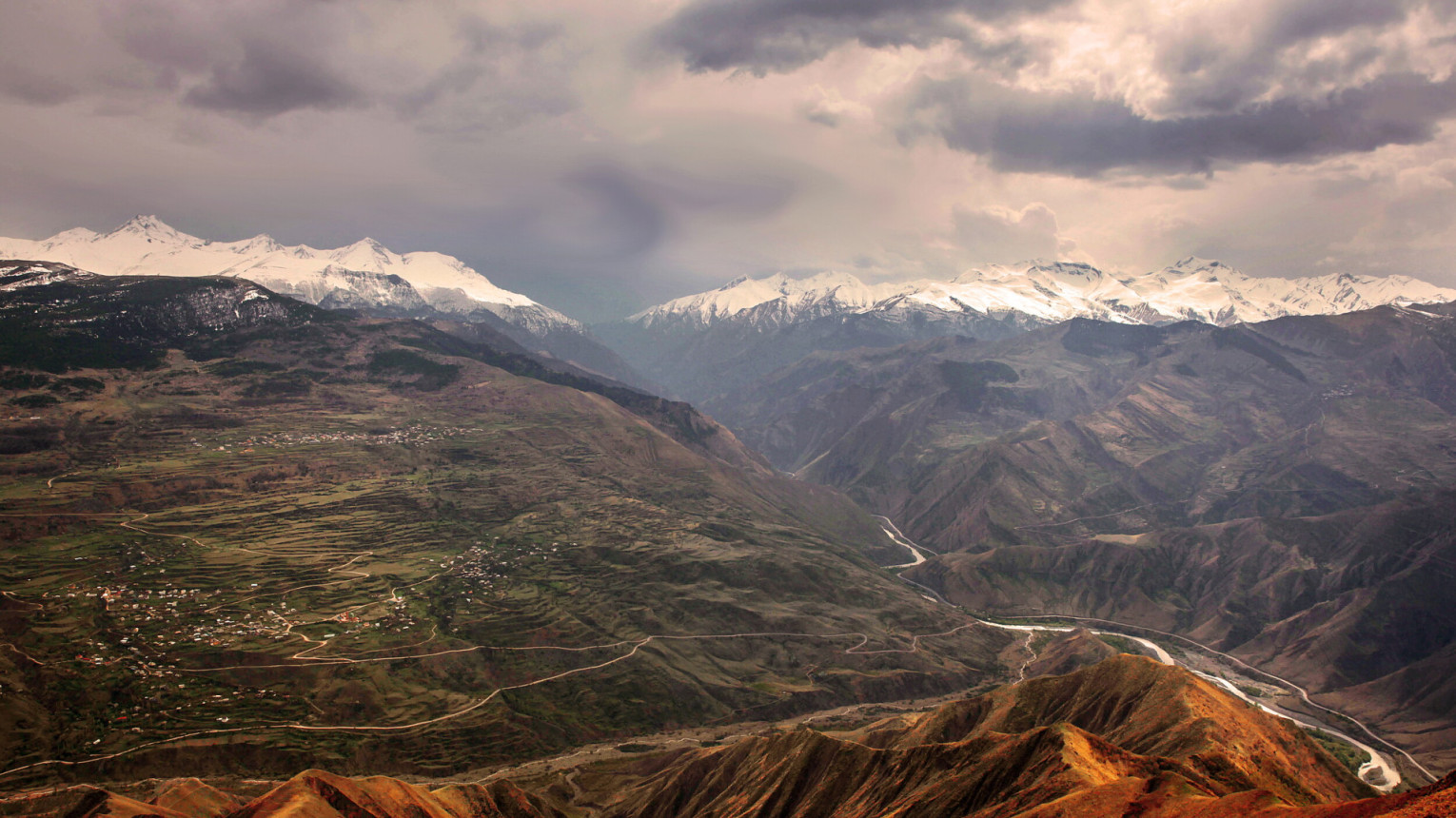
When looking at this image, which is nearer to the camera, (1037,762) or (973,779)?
(1037,762)

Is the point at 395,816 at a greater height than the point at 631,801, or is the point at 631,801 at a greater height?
the point at 395,816

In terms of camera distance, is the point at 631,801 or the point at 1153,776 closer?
the point at 1153,776

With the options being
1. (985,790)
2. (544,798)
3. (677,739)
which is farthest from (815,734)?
(677,739)

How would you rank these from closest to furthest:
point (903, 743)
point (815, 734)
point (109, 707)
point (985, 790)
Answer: point (985, 790)
point (815, 734)
point (903, 743)
point (109, 707)

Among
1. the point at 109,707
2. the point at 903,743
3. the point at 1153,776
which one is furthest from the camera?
the point at 109,707

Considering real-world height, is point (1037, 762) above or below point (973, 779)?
above

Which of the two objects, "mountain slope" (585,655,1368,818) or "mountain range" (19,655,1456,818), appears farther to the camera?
"mountain slope" (585,655,1368,818)

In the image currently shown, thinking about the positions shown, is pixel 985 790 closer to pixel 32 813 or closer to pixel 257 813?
pixel 257 813

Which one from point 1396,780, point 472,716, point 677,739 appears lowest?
point 1396,780

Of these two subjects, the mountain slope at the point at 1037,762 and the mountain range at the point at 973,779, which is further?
the mountain slope at the point at 1037,762

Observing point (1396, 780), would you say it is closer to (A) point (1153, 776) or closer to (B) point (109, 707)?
(A) point (1153, 776)
